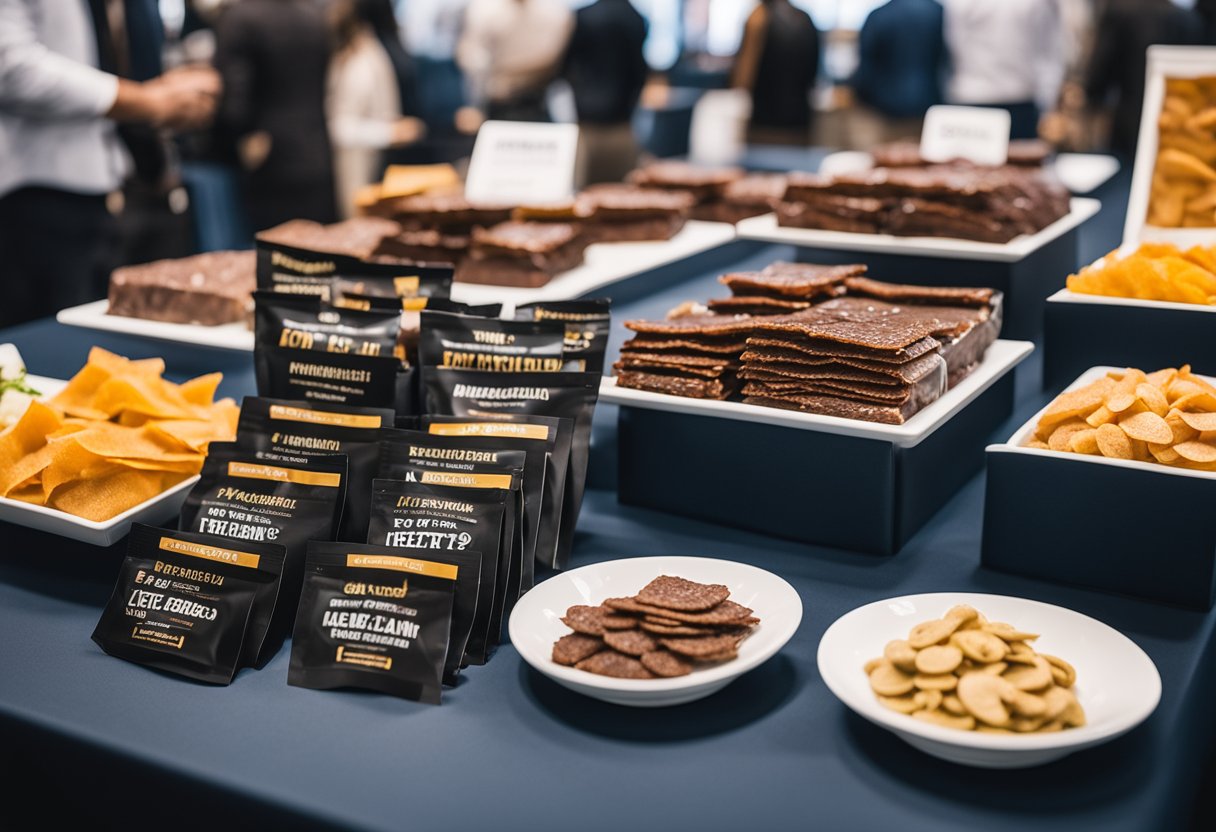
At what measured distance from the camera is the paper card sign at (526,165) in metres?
3.08

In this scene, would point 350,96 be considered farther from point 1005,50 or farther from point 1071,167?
point 1071,167

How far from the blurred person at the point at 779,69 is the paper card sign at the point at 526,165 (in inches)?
165

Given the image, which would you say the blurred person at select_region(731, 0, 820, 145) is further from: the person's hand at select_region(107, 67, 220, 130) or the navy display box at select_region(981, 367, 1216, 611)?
the navy display box at select_region(981, 367, 1216, 611)

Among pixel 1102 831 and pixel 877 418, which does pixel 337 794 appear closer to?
pixel 1102 831

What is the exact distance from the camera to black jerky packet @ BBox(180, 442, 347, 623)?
149cm

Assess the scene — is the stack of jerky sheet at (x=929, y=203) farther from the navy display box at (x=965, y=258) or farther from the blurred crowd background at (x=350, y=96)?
the blurred crowd background at (x=350, y=96)


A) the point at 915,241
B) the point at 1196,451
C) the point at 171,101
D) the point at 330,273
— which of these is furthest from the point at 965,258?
the point at 171,101

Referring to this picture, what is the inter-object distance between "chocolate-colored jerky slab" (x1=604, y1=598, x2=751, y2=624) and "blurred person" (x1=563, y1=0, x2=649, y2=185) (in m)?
5.53

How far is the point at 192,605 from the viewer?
1.43m

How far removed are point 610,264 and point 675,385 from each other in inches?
45.1

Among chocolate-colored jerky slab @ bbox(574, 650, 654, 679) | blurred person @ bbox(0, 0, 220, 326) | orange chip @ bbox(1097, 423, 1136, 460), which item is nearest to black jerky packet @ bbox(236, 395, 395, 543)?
chocolate-colored jerky slab @ bbox(574, 650, 654, 679)

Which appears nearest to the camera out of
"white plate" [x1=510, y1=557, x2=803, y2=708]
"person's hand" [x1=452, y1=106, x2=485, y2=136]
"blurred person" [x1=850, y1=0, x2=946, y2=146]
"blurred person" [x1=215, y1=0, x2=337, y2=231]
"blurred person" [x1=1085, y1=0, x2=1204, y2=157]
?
"white plate" [x1=510, y1=557, x2=803, y2=708]

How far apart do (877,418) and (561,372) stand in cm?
45

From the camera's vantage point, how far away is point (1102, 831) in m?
1.08
